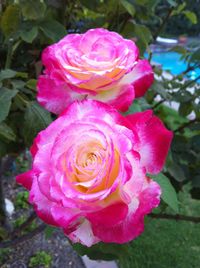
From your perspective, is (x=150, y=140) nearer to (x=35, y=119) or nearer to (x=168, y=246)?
(x=35, y=119)

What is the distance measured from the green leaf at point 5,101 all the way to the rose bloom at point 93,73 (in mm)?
184

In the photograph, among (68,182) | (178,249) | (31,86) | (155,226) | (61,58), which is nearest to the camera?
(68,182)

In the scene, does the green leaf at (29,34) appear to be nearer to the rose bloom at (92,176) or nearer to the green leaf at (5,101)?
the green leaf at (5,101)

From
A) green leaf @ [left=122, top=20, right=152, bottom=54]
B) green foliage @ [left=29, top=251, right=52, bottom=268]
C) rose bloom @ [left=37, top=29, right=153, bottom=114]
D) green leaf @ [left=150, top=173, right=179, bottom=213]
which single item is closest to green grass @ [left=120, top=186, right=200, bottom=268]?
green foliage @ [left=29, top=251, right=52, bottom=268]

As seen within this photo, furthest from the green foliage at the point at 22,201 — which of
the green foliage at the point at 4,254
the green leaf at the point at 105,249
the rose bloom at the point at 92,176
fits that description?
the rose bloom at the point at 92,176

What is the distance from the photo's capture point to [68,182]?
48cm

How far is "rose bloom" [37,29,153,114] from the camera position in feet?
1.95

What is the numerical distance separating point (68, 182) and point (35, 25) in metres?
0.74

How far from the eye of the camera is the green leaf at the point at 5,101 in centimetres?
80

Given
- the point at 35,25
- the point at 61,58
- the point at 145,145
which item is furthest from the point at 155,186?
the point at 35,25

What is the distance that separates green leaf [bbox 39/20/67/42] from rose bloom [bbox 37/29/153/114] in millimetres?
448

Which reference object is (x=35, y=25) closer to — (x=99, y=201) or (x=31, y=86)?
(x=31, y=86)

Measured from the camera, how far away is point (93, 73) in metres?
0.59

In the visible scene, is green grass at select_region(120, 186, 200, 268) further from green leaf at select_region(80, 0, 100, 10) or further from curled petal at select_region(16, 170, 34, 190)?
curled petal at select_region(16, 170, 34, 190)
